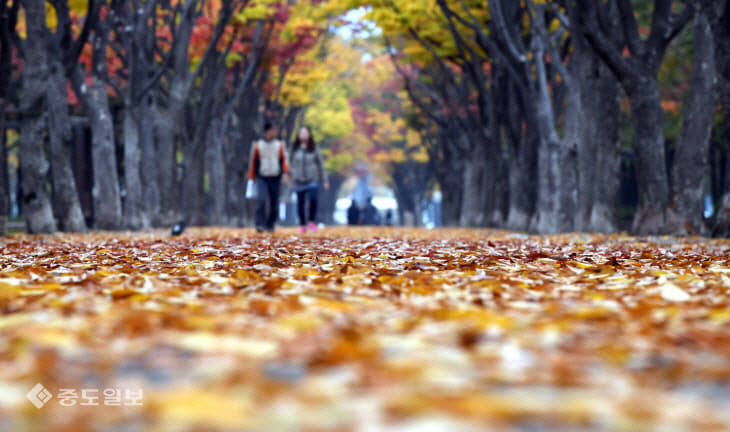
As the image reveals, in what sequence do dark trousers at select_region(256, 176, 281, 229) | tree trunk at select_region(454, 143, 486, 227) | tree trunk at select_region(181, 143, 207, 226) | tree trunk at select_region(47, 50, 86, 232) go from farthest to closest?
tree trunk at select_region(454, 143, 486, 227) → tree trunk at select_region(181, 143, 207, 226) → dark trousers at select_region(256, 176, 281, 229) → tree trunk at select_region(47, 50, 86, 232)

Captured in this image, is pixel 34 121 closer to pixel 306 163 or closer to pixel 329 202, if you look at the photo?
pixel 306 163

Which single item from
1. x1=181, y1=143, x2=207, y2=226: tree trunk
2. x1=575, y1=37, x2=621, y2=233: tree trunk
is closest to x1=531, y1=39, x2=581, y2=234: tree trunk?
x1=575, y1=37, x2=621, y2=233: tree trunk

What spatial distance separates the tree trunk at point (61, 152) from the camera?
1460 centimetres

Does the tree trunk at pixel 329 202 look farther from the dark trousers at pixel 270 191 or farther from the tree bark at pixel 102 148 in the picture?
the dark trousers at pixel 270 191

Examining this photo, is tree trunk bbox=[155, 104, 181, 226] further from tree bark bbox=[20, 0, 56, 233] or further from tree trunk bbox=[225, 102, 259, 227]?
tree bark bbox=[20, 0, 56, 233]

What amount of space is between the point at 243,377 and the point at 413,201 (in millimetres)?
46749

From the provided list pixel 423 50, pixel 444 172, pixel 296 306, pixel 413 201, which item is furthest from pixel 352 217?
pixel 296 306

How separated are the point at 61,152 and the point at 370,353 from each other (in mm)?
13410

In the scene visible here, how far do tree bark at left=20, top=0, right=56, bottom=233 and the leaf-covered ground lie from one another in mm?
9420

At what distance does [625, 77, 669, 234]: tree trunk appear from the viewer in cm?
1341

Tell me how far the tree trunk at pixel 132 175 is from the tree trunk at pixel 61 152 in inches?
116

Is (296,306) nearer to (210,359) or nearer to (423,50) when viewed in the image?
(210,359)

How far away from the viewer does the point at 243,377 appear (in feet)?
7.95

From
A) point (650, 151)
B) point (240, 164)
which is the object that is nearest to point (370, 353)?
point (650, 151)
